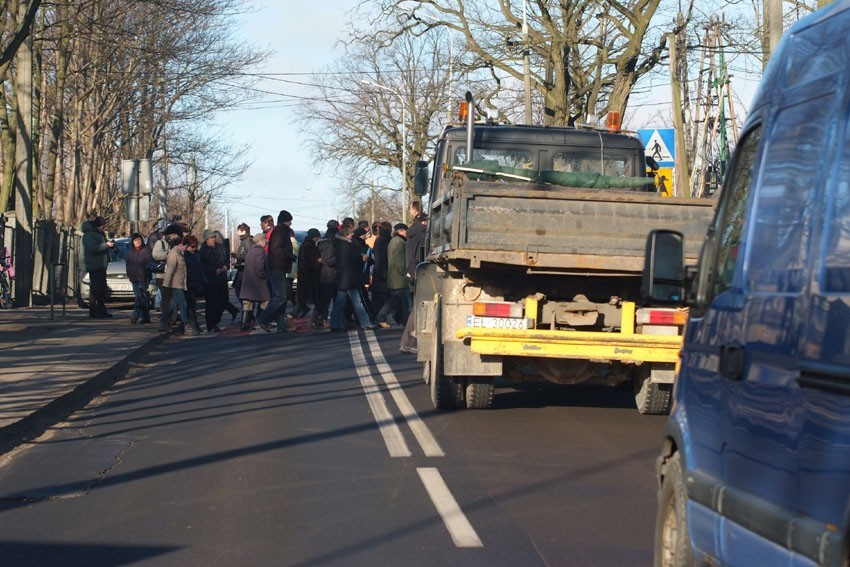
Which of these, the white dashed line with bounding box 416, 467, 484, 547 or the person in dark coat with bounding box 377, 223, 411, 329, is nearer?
the white dashed line with bounding box 416, 467, 484, 547

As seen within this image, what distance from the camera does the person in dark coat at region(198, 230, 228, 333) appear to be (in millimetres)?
21672

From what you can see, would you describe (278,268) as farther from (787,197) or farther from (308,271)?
(787,197)

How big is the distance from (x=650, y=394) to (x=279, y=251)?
1107cm

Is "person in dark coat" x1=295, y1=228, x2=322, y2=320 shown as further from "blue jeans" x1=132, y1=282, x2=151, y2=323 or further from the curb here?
the curb

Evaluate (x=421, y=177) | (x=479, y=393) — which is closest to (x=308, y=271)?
(x=421, y=177)

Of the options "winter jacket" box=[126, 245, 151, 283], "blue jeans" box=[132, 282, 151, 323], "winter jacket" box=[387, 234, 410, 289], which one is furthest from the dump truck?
"blue jeans" box=[132, 282, 151, 323]

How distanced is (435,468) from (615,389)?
209 inches

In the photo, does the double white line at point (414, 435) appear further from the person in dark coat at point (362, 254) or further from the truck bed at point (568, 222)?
the person in dark coat at point (362, 254)

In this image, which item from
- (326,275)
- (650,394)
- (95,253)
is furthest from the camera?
(95,253)

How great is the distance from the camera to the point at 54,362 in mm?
15031

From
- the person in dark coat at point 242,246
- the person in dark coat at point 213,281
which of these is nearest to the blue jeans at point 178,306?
the person in dark coat at point 213,281

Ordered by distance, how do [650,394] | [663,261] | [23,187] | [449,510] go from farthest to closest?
[23,187]
[650,394]
[449,510]
[663,261]

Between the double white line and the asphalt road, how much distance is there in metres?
0.02

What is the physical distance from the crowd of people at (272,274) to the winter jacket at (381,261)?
17mm
